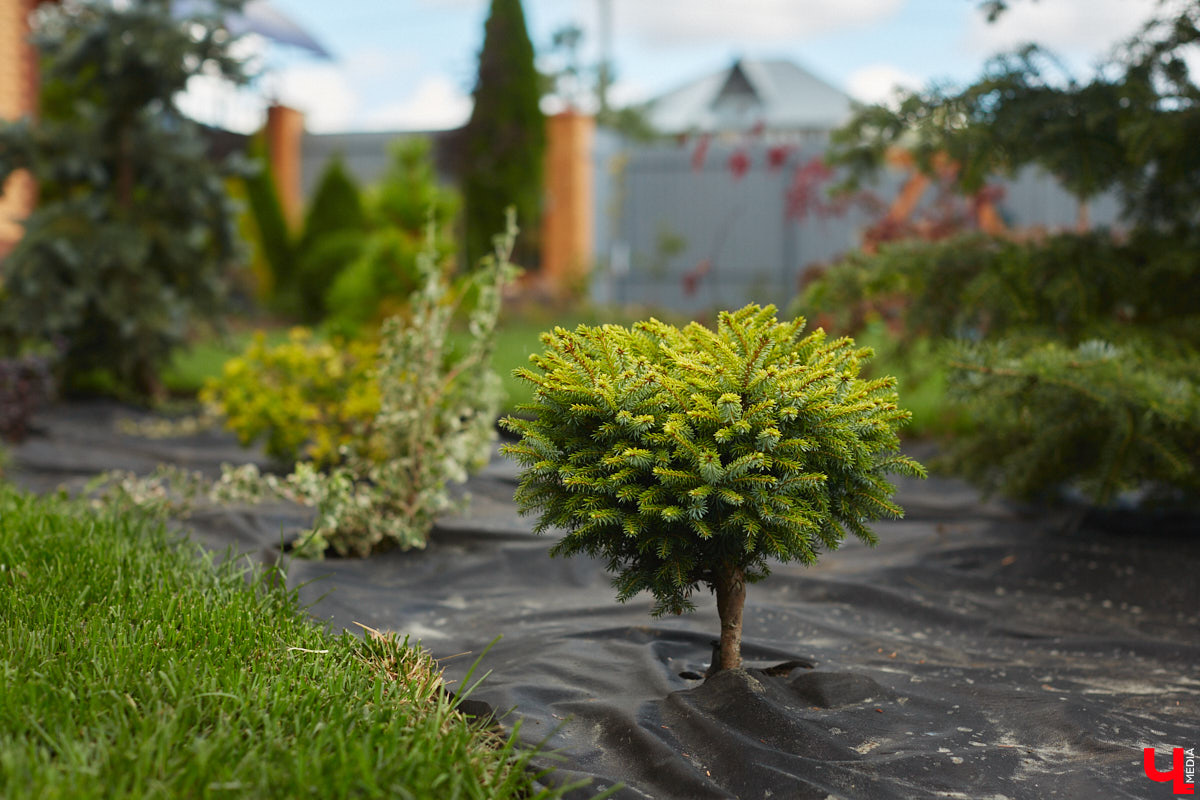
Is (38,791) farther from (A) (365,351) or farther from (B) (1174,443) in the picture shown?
(B) (1174,443)

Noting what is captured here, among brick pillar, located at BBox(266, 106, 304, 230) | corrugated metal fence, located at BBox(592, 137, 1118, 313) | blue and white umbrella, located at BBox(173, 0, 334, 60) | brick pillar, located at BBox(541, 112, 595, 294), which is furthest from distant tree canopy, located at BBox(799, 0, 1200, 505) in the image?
brick pillar, located at BBox(266, 106, 304, 230)

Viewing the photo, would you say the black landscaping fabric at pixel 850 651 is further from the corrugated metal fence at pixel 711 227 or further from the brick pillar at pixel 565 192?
the brick pillar at pixel 565 192

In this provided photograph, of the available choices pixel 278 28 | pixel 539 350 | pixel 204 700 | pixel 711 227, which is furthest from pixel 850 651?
pixel 278 28

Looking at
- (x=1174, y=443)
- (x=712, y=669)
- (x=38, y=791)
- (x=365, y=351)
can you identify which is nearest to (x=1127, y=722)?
(x=712, y=669)

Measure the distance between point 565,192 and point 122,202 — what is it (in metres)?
9.15

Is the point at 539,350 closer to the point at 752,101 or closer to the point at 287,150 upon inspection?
the point at 287,150

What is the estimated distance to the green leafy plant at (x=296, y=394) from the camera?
4.34m

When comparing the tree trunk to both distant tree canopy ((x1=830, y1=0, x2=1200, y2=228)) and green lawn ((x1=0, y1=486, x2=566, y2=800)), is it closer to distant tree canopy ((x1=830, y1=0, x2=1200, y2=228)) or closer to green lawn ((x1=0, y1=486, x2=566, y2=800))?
green lawn ((x1=0, y1=486, x2=566, y2=800))

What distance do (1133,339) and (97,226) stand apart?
234 inches

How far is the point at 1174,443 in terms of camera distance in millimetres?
3445

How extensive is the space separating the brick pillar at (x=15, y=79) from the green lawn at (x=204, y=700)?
8.17 meters

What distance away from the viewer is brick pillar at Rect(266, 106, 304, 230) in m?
16.5

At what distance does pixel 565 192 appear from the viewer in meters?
15.3

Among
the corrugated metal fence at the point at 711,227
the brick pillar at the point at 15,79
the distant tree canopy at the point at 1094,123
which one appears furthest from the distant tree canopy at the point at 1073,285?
the corrugated metal fence at the point at 711,227
